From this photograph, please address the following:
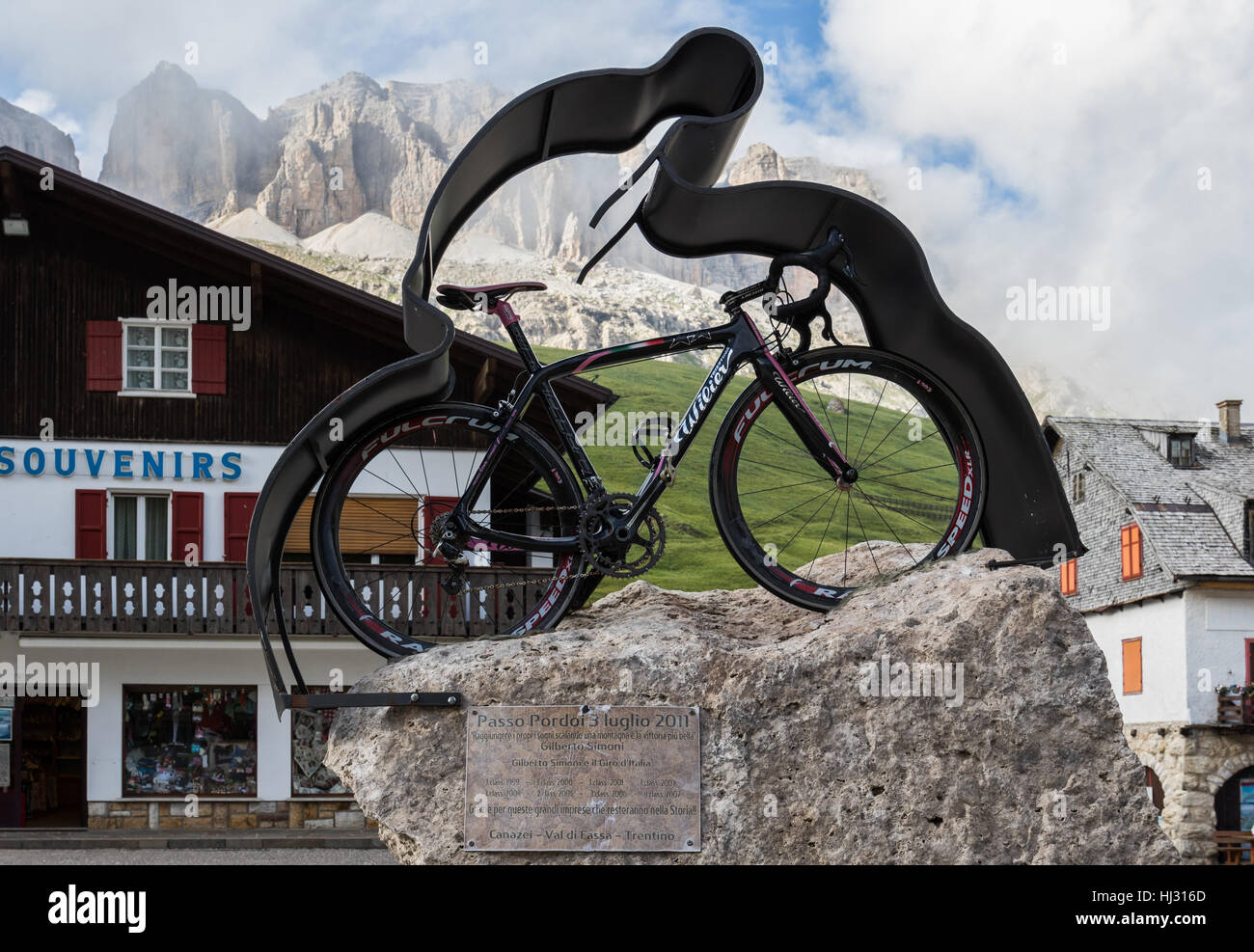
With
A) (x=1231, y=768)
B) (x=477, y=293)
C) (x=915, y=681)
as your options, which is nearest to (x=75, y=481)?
(x=477, y=293)

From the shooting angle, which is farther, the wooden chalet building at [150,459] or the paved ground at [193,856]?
the wooden chalet building at [150,459]

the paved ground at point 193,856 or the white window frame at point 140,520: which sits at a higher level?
the white window frame at point 140,520

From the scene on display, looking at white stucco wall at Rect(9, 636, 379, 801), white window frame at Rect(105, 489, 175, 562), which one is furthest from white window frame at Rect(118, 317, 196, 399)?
white stucco wall at Rect(9, 636, 379, 801)

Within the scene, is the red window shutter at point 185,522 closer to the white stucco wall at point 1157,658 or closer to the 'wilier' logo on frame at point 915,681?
the 'wilier' logo on frame at point 915,681

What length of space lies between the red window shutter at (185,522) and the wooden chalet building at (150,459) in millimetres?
26

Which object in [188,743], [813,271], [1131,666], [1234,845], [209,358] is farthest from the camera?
[1131,666]

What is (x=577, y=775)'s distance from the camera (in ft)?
21.9

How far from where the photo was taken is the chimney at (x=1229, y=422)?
35500mm

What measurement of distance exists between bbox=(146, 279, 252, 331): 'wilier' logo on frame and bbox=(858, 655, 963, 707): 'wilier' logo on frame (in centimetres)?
1800

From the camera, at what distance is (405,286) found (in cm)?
732

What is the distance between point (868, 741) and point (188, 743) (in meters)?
18.4

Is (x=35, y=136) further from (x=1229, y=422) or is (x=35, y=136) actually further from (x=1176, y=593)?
(x=1176, y=593)

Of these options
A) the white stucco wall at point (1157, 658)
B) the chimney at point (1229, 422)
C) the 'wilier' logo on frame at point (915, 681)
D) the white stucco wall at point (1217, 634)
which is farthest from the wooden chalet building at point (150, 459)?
the chimney at point (1229, 422)
